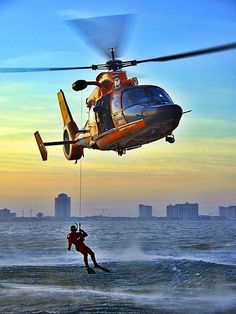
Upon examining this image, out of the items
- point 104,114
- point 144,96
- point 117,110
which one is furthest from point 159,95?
point 104,114

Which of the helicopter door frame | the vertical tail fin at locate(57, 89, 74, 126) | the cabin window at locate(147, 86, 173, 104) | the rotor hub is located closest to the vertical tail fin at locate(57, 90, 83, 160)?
the vertical tail fin at locate(57, 89, 74, 126)

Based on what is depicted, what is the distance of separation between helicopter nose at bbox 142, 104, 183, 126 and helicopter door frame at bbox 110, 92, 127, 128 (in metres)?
1.10

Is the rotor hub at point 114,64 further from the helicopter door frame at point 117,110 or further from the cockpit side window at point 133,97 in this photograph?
the cockpit side window at point 133,97

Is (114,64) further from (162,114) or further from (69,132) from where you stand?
(69,132)

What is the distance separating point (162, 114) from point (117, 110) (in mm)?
2043

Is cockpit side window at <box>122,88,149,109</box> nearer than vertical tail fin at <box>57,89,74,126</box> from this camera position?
Yes

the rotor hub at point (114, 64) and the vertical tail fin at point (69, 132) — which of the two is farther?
the vertical tail fin at point (69, 132)

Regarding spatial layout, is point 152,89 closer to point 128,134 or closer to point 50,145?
point 128,134

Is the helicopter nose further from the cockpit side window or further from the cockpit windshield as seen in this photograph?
the cockpit side window

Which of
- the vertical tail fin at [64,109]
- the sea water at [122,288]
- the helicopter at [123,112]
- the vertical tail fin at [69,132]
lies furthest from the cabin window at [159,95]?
the sea water at [122,288]

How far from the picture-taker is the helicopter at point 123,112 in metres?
17.3

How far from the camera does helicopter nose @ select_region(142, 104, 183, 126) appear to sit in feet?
55.5

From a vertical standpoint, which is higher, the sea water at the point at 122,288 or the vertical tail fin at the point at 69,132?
the vertical tail fin at the point at 69,132

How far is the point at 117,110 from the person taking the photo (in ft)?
61.3
